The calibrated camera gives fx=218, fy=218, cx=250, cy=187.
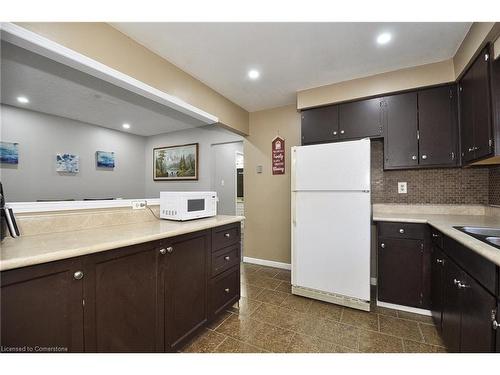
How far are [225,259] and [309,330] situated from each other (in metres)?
0.93

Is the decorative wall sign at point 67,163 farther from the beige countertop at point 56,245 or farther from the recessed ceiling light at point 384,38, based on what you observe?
the recessed ceiling light at point 384,38

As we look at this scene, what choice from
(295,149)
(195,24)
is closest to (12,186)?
(195,24)

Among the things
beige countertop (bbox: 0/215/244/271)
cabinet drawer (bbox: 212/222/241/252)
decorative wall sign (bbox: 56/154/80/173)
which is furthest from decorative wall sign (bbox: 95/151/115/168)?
cabinet drawer (bbox: 212/222/241/252)

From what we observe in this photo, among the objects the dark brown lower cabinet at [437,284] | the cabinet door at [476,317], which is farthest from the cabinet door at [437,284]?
the cabinet door at [476,317]

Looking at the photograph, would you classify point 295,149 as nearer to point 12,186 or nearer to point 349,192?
point 349,192

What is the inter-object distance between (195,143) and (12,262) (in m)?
3.68

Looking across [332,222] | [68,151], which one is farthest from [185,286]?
[68,151]

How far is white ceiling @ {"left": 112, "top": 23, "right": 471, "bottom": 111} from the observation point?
5.62ft

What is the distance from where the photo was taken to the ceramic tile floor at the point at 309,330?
5.37 ft

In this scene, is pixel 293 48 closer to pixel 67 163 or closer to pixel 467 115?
pixel 467 115

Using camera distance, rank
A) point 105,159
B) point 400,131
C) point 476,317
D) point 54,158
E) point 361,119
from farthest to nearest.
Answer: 1. point 105,159
2. point 54,158
3. point 361,119
4. point 400,131
5. point 476,317

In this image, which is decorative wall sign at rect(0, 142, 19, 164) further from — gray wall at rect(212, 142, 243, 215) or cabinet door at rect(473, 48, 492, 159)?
cabinet door at rect(473, 48, 492, 159)

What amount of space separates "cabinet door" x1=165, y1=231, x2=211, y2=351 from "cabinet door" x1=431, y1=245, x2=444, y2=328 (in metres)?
1.83

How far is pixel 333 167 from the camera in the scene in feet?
7.37
